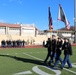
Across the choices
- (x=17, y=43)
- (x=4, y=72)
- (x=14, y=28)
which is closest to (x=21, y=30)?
(x=14, y=28)

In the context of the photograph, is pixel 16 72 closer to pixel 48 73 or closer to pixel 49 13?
pixel 48 73

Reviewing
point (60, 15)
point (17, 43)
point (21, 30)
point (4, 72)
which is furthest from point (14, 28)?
point (4, 72)

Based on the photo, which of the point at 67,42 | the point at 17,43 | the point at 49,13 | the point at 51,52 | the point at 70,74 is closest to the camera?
the point at 70,74

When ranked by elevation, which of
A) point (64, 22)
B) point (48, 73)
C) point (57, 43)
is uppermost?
point (64, 22)

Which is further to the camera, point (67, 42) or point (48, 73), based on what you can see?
point (67, 42)

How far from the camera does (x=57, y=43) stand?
14070 millimetres

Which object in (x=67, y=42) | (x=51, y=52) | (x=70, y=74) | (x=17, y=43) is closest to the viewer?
(x=70, y=74)

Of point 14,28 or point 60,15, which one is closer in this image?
point 60,15

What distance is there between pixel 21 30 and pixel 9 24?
8.69 m

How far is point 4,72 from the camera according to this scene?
1184 centimetres

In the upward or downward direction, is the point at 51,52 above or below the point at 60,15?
below

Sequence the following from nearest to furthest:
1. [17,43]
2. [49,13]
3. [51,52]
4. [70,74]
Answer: [70,74] < [51,52] < [49,13] < [17,43]

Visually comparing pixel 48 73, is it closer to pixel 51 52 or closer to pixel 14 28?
pixel 51 52

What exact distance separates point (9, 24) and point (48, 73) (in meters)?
103
